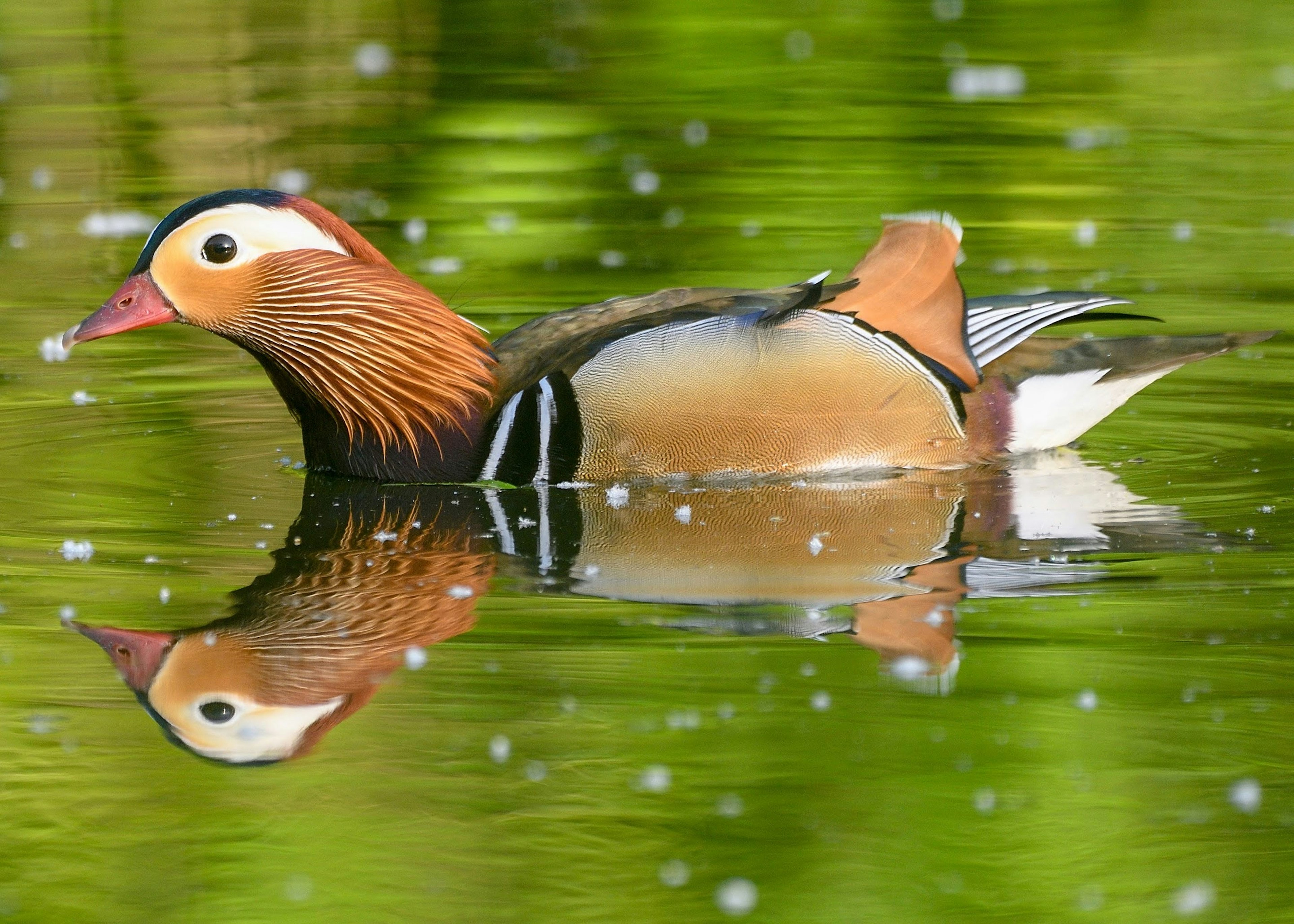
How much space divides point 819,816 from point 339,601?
75.5 inches

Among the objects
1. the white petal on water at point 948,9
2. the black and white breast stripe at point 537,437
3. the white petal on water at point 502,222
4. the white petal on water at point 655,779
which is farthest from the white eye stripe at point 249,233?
the white petal on water at point 948,9

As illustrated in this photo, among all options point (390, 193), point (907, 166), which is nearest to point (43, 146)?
point (390, 193)

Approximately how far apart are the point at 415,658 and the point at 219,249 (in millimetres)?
2289

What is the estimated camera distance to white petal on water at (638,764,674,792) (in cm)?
435

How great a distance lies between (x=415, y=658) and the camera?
17.0 ft

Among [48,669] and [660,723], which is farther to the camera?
[48,669]

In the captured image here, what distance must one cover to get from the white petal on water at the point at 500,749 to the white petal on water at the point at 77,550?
2067 millimetres

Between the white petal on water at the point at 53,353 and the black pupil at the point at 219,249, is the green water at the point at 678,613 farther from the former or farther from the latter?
the black pupil at the point at 219,249

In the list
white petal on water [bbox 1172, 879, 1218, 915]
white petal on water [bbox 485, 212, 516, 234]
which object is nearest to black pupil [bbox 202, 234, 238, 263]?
white petal on water [bbox 1172, 879, 1218, 915]

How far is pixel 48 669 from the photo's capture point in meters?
5.14

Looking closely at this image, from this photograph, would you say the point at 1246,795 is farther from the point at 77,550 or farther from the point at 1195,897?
the point at 77,550

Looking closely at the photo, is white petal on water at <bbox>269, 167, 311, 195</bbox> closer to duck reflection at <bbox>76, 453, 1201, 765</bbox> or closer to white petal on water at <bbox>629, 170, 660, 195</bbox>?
white petal on water at <bbox>629, 170, 660, 195</bbox>

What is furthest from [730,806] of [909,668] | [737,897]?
[909,668]

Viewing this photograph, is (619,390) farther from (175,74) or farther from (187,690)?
(175,74)
